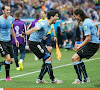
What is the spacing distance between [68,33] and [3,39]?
16282mm

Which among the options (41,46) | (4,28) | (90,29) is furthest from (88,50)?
(4,28)

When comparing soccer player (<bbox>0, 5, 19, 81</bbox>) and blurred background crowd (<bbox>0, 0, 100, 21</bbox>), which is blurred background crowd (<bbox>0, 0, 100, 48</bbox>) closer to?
blurred background crowd (<bbox>0, 0, 100, 21</bbox>)

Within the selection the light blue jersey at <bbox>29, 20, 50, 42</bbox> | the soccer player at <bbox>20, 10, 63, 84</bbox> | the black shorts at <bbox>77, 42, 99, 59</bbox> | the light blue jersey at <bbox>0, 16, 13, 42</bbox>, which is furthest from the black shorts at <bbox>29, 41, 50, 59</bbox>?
the light blue jersey at <bbox>0, 16, 13, 42</bbox>

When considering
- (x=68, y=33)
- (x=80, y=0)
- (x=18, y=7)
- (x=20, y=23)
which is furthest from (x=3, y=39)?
(x=80, y=0)

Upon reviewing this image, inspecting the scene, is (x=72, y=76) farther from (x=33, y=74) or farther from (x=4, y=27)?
Answer: (x=4, y=27)

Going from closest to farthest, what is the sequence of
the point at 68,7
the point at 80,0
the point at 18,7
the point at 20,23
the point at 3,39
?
the point at 3,39
the point at 20,23
the point at 18,7
the point at 68,7
the point at 80,0

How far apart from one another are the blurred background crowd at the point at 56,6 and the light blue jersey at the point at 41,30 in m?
13.1

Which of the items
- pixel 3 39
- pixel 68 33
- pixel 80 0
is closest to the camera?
pixel 3 39

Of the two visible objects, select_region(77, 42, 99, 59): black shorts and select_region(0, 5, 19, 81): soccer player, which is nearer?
select_region(77, 42, 99, 59): black shorts

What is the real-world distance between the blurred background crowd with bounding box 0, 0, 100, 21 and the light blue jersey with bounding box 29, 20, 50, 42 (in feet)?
43.0

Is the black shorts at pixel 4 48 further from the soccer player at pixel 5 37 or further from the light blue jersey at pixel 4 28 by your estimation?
the light blue jersey at pixel 4 28

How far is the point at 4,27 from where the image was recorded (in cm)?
970

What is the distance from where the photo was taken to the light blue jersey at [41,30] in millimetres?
8508

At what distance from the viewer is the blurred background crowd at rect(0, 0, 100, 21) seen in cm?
2414
